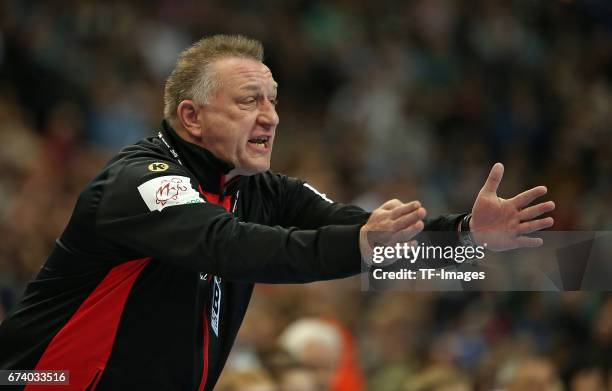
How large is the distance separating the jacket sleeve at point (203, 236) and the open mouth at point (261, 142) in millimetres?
431

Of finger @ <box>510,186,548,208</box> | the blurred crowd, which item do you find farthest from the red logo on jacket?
the blurred crowd

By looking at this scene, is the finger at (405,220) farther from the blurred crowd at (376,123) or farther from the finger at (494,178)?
the blurred crowd at (376,123)

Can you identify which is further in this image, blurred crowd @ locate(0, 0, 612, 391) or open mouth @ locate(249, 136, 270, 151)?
blurred crowd @ locate(0, 0, 612, 391)

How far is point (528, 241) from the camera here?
3775mm

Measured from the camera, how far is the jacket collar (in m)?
4.09

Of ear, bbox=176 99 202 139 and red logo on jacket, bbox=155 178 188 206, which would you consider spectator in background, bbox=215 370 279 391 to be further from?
red logo on jacket, bbox=155 178 188 206

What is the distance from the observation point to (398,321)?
7.59 meters

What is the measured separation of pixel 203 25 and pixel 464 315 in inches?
220

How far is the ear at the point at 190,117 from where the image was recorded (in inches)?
163

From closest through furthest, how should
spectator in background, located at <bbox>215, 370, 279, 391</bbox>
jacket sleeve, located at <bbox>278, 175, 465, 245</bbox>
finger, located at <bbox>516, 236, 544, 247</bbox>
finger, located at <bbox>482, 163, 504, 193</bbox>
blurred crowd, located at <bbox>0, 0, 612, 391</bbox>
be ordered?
1. finger, located at <bbox>482, 163, 504, 193</bbox>
2. finger, located at <bbox>516, 236, 544, 247</bbox>
3. jacket sleeve, located at <bbox>278, 175, 465, 245</bbox>
4. spectator in background, located at <bbox>215, 370, 279, 391</bbox>
5. blurred crowd, located at <bbox>0, 0, 612, 391</bbox>

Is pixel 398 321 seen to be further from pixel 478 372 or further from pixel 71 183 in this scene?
pixel 71 183

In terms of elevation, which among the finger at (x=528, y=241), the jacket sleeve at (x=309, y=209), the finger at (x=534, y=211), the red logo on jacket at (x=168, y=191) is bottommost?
the finger at (x=528, y=241)

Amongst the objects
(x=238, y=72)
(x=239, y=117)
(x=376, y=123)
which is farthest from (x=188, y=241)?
(x=376, y=123)

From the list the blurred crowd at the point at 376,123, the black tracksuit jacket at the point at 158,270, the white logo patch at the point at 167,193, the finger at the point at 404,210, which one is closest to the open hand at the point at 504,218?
the black tracksuit jacket at the point at 158,270
